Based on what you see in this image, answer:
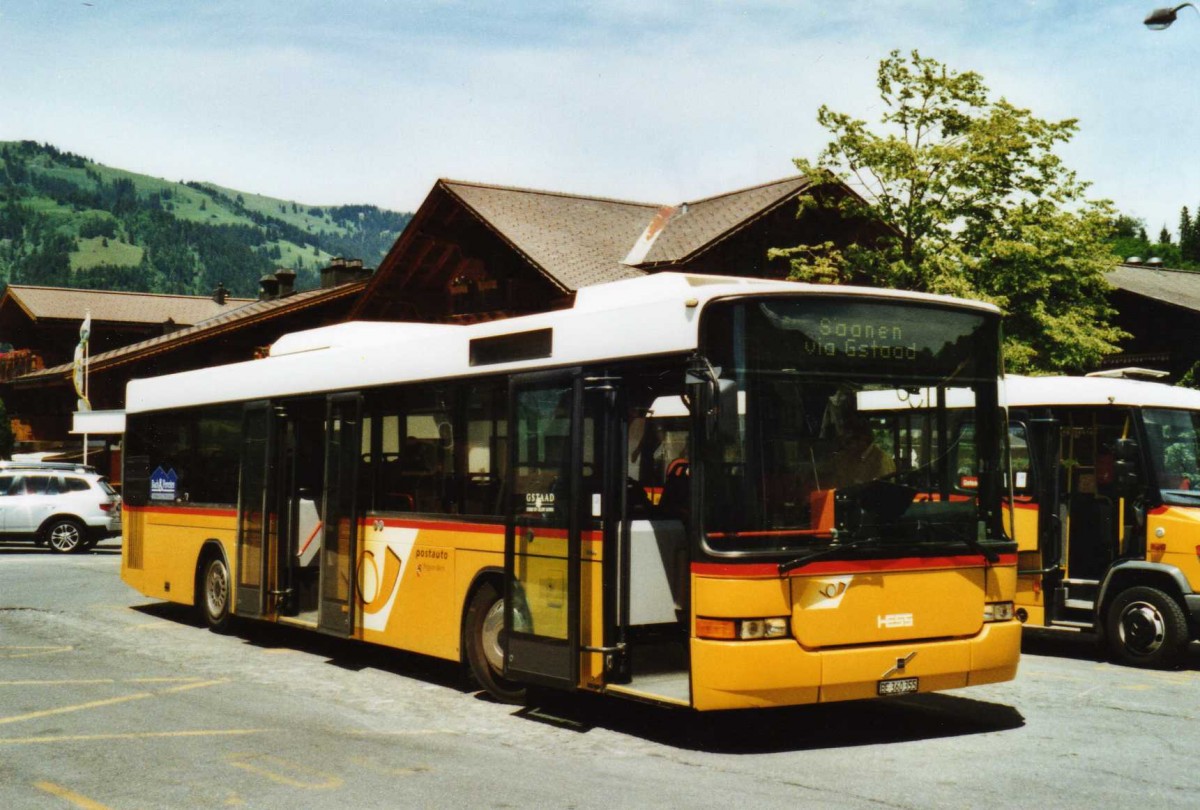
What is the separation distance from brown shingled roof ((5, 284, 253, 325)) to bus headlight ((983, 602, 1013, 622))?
59.1m

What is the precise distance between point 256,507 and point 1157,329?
3737cm

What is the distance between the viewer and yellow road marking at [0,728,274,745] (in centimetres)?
854

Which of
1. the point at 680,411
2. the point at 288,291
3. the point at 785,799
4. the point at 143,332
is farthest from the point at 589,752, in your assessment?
the point at 143,332

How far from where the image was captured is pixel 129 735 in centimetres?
873

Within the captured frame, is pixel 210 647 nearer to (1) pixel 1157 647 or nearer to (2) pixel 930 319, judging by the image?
(2) pixel 930 319

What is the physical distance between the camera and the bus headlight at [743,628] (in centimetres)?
801

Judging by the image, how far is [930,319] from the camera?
8.94m

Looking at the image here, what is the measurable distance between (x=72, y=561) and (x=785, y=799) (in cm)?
2240

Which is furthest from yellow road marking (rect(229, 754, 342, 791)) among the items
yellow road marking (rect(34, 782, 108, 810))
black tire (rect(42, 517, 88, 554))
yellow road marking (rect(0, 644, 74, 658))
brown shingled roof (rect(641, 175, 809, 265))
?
brown shingled roof (rect(641, 175, 809, 265))

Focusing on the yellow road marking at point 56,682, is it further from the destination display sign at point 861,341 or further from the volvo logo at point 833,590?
the destination display sign at point 861,341

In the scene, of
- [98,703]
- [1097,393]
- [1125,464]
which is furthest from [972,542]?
[98,703]

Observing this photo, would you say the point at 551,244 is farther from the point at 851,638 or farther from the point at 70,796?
the point at 70,796

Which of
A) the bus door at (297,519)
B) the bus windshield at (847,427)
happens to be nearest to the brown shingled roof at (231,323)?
the bus door at (297,519)

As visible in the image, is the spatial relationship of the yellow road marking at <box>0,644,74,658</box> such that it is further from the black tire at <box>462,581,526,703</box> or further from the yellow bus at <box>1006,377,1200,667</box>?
the yellow bus at <box>1006,377,1200,667</box>
